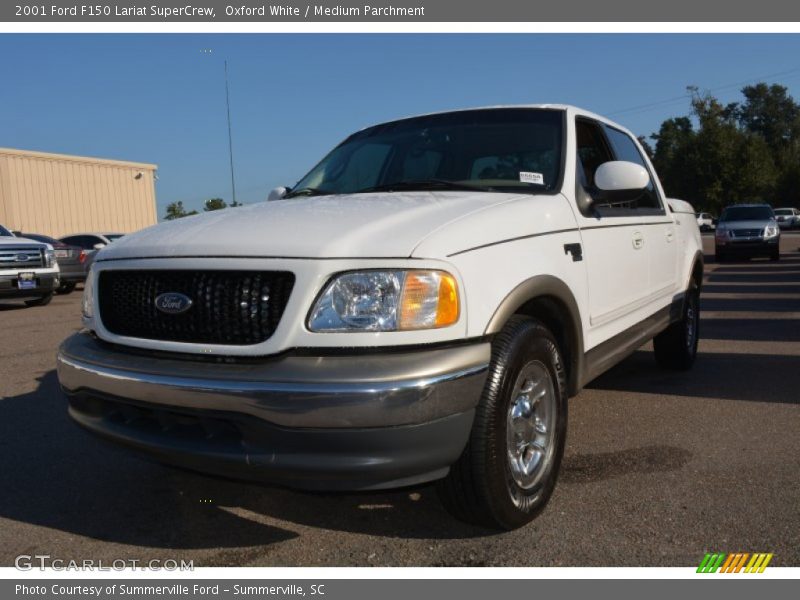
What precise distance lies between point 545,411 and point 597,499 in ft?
1.63

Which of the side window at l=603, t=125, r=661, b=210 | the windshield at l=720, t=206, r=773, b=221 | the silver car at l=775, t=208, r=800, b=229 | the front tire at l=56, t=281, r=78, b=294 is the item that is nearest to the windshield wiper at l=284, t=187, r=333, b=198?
the side window at l=603, t=125, r=661, b=210

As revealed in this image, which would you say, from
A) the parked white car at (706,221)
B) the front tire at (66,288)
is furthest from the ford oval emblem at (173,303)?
the parked white car at (706,221)

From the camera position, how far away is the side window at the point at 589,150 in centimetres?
375

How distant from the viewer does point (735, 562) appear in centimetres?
259

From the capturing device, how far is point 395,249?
2.43 meters

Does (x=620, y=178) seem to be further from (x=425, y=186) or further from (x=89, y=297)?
(x=89, y=297)

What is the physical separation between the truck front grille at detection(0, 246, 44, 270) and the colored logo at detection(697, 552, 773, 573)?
11.9 m

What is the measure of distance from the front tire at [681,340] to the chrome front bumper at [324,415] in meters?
3.62

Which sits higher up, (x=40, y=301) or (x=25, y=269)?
(x=25, y=269)

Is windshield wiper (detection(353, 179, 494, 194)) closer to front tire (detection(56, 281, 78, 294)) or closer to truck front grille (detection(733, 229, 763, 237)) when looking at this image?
front tire (detection(56, 281, 78, 294))

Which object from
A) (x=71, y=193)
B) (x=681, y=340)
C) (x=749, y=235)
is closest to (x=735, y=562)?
(x=681, y=340)

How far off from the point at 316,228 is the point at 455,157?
4.58 ft

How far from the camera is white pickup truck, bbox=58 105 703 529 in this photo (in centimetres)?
228

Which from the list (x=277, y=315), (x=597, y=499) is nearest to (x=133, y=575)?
(x=277, y=315)
